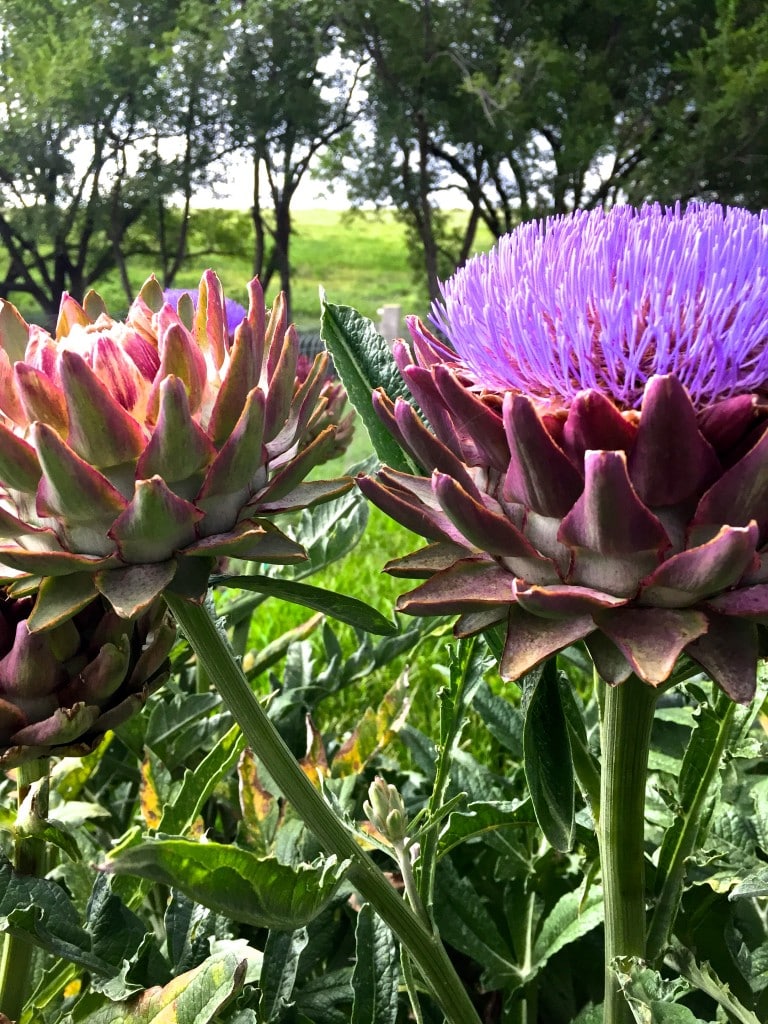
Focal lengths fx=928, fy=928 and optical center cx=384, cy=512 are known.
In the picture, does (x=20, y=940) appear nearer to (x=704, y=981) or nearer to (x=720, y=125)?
(x=704, y=981)

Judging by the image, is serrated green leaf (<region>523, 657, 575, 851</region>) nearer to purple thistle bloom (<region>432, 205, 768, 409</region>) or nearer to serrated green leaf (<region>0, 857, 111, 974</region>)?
purple thistle bloom (<region>432, 205, 768, 409</region>)

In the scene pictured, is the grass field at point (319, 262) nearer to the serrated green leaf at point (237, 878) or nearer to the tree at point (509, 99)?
the tree at point (509, 99)

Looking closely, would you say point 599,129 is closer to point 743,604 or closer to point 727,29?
point 727,29

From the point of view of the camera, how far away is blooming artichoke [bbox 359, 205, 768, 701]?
0.42 m

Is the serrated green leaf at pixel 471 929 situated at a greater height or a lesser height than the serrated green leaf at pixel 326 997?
greater

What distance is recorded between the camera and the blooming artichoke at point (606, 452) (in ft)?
1.37

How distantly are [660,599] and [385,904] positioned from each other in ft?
0.75

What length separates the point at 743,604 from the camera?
1.36 feet

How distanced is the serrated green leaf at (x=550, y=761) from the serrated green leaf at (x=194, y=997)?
0.18 m

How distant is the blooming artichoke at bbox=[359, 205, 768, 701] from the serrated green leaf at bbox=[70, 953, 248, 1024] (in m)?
0.23

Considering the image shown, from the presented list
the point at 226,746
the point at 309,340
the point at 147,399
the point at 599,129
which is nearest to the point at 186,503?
the point at 147,399

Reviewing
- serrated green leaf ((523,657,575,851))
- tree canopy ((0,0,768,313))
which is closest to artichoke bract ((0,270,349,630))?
serrated green leaf ((523,657,575,851))

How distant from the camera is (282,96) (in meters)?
7.93

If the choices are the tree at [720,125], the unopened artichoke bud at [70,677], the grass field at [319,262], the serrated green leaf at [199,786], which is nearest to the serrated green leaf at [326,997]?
the serrated green leaf at [199,786]
